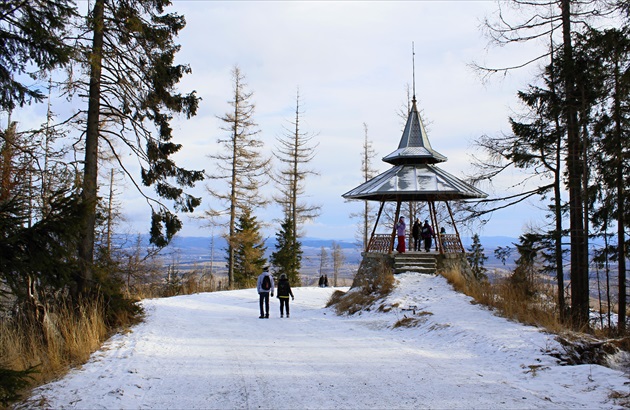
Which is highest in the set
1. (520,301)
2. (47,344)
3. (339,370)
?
(520,301)

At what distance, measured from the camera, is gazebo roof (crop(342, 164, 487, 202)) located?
18.1 m

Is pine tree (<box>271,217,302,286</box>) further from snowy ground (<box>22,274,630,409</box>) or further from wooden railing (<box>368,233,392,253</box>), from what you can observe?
snowy ground (<box>22,274,630,409</box>)

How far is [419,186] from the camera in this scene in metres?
18.5

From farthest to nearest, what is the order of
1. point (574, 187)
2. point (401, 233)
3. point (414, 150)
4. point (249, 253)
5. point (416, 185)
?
1. point (249, 253)
2. point (414, 150)
3. point (401, 233)
4. point (416, 185)
5. point (574, 187)

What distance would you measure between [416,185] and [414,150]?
8.77 feet

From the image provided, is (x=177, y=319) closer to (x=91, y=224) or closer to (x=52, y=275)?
(x=91, y=224)

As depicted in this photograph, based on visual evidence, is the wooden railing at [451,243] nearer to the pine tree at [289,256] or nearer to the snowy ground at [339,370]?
the snowy ground at [339,370]

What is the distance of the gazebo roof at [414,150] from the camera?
67.3 feet

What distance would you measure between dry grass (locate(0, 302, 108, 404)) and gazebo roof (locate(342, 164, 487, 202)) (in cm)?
1163

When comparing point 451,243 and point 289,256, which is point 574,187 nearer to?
point 451,243

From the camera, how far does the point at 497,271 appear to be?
45.2ft

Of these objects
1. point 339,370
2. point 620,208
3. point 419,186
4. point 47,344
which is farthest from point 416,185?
point 47,344

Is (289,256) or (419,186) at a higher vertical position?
(419,186)

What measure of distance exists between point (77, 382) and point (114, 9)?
9063mm
